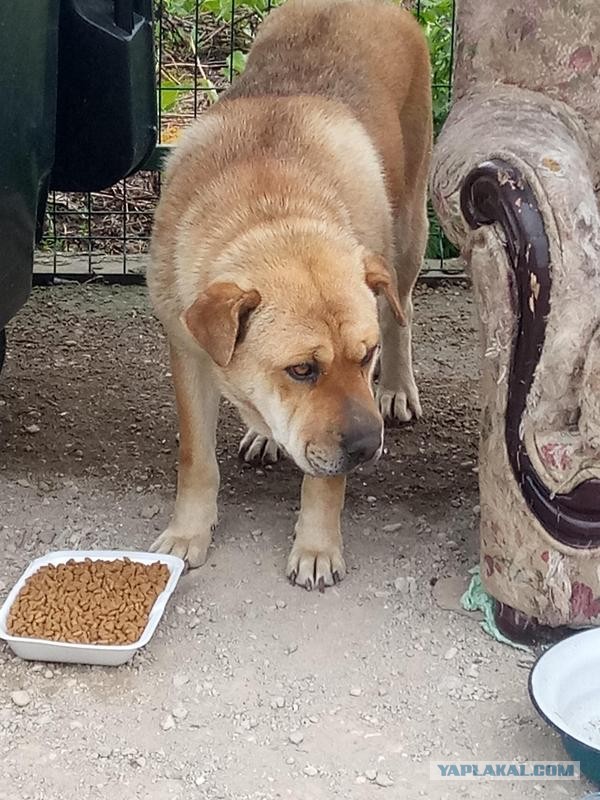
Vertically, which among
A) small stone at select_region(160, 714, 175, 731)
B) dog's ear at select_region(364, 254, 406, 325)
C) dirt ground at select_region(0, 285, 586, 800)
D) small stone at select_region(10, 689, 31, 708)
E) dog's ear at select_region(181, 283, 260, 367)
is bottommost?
small stone at select_region(10, 689, 31, 708)

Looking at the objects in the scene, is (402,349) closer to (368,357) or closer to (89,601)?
(368,357)

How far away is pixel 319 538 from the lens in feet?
10.7

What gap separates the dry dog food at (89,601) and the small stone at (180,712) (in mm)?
210

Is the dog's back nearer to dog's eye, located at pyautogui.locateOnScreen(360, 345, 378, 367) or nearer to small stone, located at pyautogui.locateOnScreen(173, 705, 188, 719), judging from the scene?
dog's eye, located at pyautogui.locateOnScreen(360, 345, 378, 367)

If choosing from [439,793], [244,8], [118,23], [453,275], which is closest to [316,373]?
[439,793]

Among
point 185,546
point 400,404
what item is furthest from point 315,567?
point 400,404

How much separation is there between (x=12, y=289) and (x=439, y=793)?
178cm

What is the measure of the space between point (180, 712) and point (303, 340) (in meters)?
0.91

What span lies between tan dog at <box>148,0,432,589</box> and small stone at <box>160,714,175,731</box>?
64cm

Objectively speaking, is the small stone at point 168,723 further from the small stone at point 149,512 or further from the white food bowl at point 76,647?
the small stone at point 149,512

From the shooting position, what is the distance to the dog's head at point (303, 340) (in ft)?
8.97

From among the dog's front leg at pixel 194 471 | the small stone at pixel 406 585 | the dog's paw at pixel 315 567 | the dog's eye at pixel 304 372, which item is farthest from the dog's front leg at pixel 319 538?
the dog's eye at pixel 304 372

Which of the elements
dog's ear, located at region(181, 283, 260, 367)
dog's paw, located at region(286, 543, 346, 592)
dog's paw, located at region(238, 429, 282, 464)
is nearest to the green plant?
dog's paw, located at region(238, 429, 282, 464)

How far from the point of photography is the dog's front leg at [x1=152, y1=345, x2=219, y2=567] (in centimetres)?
328
